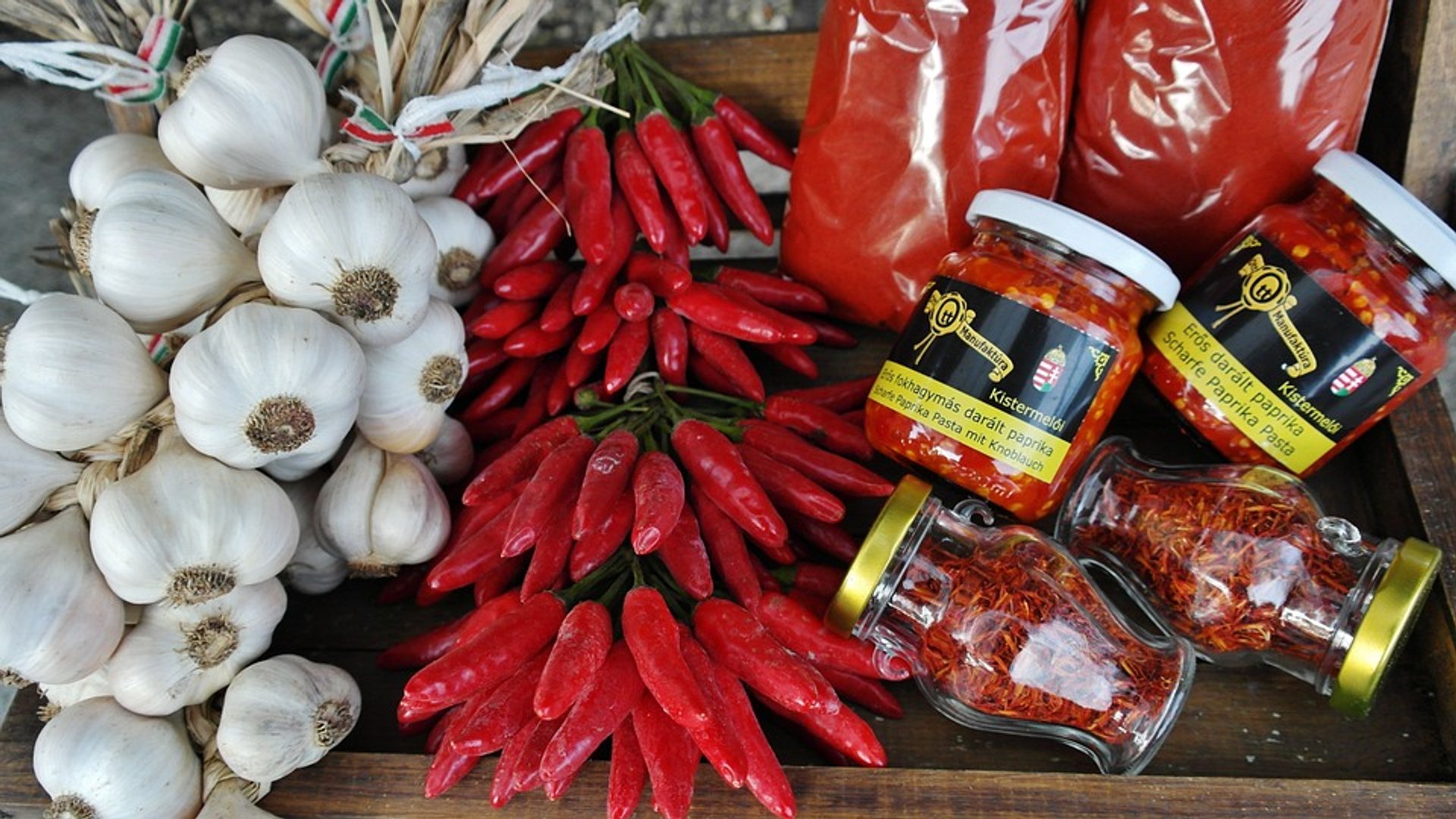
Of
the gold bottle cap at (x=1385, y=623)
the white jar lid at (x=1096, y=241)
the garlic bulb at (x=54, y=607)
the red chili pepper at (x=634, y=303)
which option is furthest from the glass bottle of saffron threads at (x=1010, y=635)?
the garlic bulb at (x=54, y=607)

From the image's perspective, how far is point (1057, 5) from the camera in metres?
0.97

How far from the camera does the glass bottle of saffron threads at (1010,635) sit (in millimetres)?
824

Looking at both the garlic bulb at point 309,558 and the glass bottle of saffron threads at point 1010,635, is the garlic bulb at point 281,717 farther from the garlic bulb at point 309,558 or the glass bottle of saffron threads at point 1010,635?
the glass bottle of saffron threads at point 1010,635

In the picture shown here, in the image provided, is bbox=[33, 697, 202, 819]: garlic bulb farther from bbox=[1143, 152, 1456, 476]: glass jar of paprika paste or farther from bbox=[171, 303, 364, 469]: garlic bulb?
bbox=[1143, 152, 1456, 476]: glass jar of paprika paste

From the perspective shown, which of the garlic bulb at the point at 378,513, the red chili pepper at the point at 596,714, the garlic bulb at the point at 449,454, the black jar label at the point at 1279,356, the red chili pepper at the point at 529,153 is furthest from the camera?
the red chili pepper at the point at 529,153

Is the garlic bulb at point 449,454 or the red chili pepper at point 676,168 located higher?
the red chili pepper at point 676,168

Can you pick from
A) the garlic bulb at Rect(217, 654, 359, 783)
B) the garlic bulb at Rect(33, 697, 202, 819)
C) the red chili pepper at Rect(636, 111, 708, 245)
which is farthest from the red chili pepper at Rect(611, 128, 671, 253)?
the garlic bulb at Rect(33, 697, 202, 819)

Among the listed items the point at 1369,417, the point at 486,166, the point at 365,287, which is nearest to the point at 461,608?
the point at 365,287

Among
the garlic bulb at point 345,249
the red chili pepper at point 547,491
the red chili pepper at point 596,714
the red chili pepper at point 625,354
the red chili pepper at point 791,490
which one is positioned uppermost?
the garlic bulb at point 345,249

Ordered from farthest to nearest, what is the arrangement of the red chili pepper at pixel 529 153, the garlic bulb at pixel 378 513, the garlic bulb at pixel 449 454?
the red chili pepper at pixel 529 153, the garlic bulb at pixel 449 454, the garlic bulb at pixel 378 513

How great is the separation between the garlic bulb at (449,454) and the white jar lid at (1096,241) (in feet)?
1.97

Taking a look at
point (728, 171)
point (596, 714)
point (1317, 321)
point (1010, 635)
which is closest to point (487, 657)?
point (596, 714)

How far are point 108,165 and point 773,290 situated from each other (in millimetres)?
678

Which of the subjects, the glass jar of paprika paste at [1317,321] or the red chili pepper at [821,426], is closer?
the glass jar of paprika paste at [1317,321]
